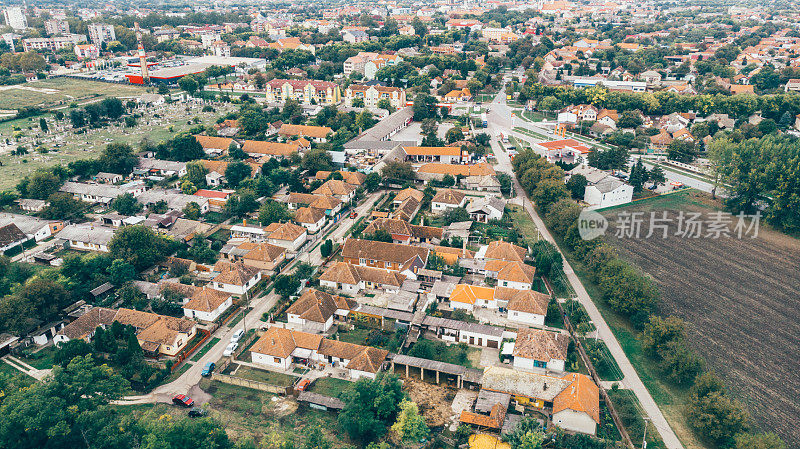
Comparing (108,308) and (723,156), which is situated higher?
(723,156)

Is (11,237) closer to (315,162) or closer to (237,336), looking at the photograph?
(237,336)

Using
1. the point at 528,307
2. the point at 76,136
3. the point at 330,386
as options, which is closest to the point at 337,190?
the point at 528,307

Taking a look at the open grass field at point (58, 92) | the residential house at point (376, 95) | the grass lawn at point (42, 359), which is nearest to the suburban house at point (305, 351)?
the grass lawn at point (42, 359)

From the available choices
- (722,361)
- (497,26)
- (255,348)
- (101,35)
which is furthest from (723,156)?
(101,35)

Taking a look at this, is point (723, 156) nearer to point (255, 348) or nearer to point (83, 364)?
point (255, 348)

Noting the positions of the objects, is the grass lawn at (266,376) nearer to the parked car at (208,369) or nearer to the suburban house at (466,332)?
the parked car at (208,369)

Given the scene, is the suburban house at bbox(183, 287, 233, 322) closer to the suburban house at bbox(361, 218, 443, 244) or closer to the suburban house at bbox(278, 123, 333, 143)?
the suburban house at bbox(361, 218, 443, 244)
